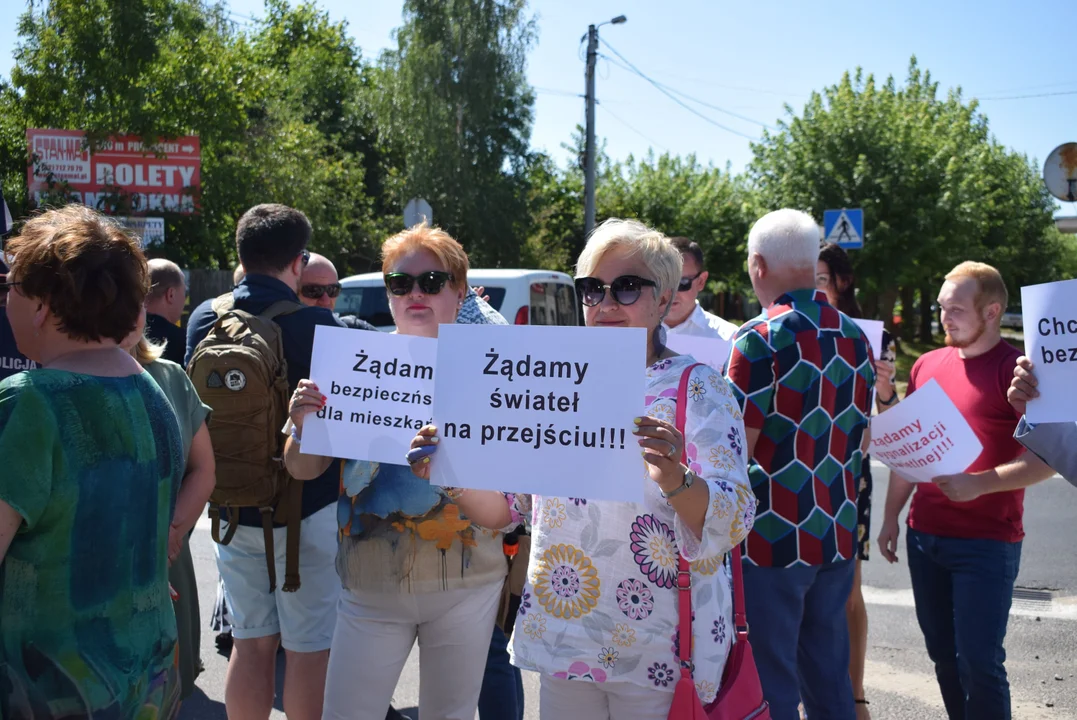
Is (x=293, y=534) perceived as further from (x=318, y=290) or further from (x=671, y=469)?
(x=671, y=469)

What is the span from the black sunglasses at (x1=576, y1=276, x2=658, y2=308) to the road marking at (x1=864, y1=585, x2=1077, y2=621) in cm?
418

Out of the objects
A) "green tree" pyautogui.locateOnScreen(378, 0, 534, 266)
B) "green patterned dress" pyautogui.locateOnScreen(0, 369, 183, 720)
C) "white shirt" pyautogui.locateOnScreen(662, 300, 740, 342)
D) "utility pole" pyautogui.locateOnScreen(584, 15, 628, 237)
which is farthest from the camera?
"green tree" pyautogui.locateOnScreen(378, 0, 534, 266)

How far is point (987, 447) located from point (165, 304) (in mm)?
3690

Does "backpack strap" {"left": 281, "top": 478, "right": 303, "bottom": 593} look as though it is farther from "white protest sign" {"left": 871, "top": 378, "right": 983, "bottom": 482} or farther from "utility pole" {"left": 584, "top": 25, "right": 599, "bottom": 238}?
"utility pole" {"left": 584, "top": 25, "right": 599, "bottom": 238}

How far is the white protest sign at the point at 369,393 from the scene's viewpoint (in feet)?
8.92

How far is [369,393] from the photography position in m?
2.76

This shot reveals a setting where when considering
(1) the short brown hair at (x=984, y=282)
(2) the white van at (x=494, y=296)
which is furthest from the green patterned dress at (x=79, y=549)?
(2) the white van at (x=494, y=296)

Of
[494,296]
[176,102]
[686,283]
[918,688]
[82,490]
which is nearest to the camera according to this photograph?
[82,490]

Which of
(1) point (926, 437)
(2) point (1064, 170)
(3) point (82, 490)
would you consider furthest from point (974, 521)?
(2) point (1064, 170)

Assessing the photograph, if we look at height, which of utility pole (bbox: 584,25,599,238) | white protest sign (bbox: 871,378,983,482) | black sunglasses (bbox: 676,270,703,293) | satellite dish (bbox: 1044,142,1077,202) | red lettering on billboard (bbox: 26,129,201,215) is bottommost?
white protest sign (bbox: 871,378,983,482)

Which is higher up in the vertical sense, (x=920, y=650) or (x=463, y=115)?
(x=463, y=115)

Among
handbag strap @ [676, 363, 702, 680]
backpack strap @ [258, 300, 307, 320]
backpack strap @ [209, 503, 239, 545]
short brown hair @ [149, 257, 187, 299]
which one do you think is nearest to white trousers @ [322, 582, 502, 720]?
backpack strap @ [209, 503, 239, 545]

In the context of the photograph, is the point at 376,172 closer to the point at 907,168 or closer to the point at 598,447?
the point at 907,168

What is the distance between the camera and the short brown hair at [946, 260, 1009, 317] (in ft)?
11.7
